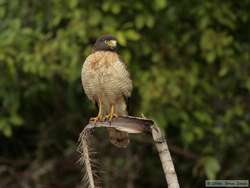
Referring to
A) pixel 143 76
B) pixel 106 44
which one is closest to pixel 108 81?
pixel 106 44

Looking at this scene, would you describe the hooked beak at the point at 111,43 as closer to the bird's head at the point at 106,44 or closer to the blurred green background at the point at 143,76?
the bird's head at the point at 106,44

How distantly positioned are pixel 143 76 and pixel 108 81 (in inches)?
64.7

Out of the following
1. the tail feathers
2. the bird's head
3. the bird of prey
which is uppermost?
the bird's head

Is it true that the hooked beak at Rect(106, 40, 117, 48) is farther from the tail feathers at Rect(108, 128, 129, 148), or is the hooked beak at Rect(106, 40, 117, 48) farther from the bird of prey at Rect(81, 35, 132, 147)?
the tail feathers at Rect(108, 128, 129, 148)

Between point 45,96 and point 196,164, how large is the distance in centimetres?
174

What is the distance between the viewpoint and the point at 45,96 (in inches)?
295

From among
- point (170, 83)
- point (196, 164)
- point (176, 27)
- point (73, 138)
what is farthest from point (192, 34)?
point (73, 138)

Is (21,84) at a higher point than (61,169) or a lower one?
higher

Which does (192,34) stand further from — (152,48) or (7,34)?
(7,34)

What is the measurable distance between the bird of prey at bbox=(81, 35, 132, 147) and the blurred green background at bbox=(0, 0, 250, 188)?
0.94 m

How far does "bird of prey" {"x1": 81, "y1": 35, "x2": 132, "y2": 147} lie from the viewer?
194 inches

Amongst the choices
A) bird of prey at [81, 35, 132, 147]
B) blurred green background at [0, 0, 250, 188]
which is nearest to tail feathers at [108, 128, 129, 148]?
bird of prey at [81, 35, 132, 147]

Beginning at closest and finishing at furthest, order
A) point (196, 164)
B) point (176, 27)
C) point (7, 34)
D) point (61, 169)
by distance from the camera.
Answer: point (7, 34) < point (176, 27) < point (196, 164) < point (61, 169)

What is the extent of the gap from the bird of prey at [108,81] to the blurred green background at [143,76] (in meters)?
0.94
